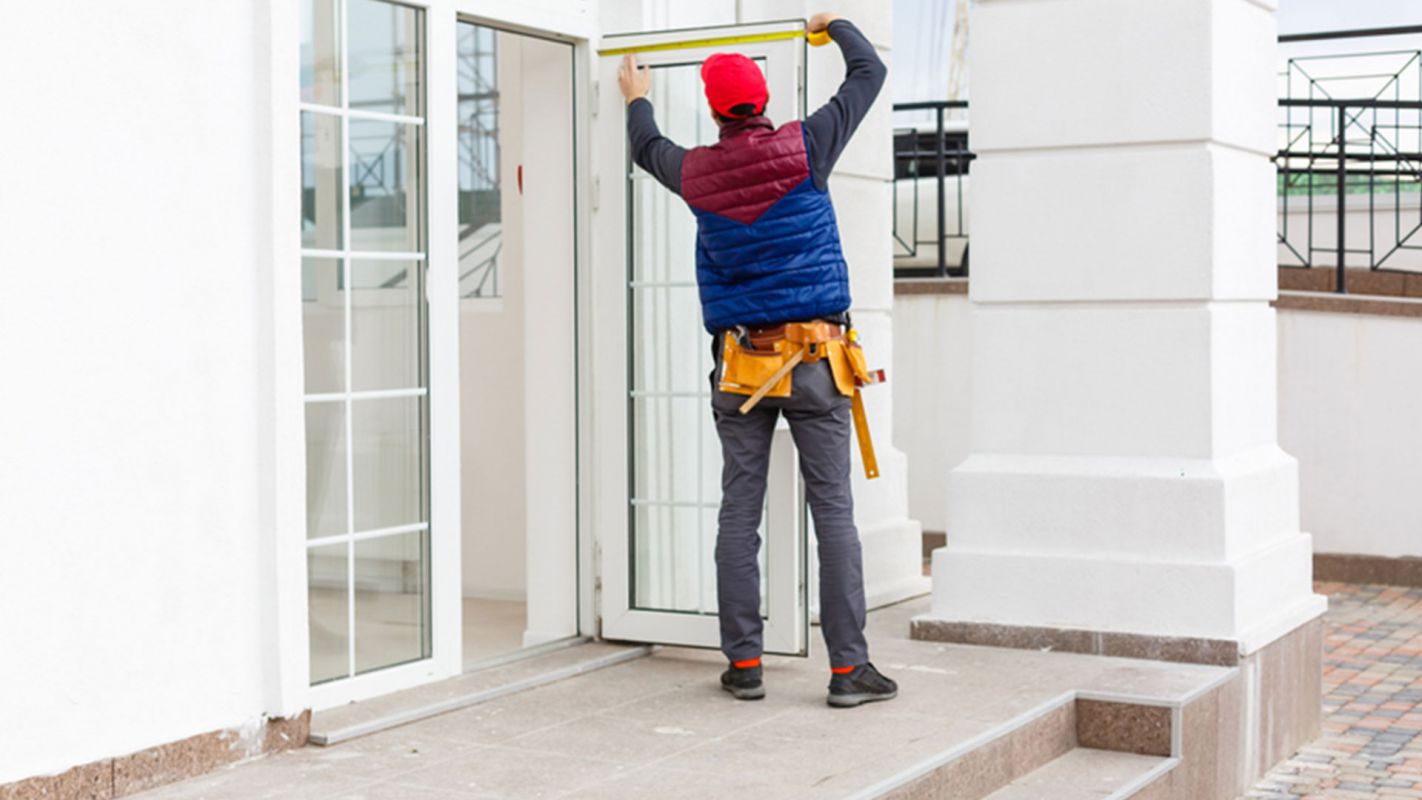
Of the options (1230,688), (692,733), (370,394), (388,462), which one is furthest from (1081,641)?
(370,394)

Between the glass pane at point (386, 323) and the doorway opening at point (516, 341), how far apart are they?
0.97 m

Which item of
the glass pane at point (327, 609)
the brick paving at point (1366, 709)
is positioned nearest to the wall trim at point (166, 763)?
the glass pane at point (327, 609)

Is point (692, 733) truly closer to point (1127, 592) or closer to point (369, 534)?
point (369, 534)

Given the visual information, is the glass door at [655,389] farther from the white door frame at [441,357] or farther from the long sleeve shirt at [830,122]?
the white door frame at [441,357]

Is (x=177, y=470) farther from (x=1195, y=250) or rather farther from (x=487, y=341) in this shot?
(x=487, y=341)

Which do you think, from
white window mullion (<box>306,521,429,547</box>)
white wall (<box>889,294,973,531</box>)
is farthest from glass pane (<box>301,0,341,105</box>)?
white wall (<box>889,294,973,531</box>)

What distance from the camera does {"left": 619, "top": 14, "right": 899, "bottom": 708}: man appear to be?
5.60 meters

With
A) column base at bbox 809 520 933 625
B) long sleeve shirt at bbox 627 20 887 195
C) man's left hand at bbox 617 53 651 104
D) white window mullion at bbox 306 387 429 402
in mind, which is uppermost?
man's left hand at bbox 617 53 651 104

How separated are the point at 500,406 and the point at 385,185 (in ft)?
10.2

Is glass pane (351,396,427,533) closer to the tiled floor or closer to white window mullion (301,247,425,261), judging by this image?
white window mullion (301,247,425,261)

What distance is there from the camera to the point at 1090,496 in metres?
6.59

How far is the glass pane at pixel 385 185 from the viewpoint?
547 cm

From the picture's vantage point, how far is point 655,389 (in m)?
6.51

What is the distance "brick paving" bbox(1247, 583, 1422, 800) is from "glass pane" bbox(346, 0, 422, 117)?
11.5 feet
